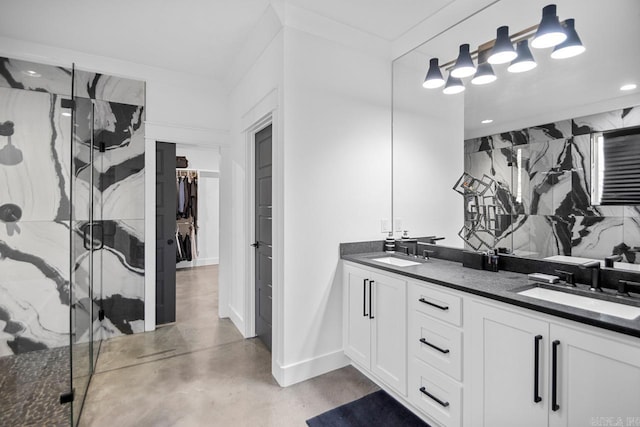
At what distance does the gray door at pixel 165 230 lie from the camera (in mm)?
3529

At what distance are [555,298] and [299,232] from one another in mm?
1650

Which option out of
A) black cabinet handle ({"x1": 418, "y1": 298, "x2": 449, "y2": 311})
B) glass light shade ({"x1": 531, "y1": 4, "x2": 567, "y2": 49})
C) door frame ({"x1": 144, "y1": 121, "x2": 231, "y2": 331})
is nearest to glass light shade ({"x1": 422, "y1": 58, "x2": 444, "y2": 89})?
glass light shade ({"x1": 531, "y1": 4, "x2": 567, "y2": 49})

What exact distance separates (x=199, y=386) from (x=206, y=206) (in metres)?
5.10

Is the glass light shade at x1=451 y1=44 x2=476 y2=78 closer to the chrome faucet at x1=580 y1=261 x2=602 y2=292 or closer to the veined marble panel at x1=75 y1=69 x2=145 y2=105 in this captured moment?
the chrome faucet at x1=580 y1=261 x2=602 y2=292

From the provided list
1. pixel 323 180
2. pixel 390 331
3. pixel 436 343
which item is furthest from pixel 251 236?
pixel 436 343

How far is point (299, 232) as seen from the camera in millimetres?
2418

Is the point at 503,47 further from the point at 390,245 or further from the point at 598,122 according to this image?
the point at 390,245

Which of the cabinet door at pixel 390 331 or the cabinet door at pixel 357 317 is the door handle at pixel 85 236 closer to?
the cabinet door at pixel 357 317

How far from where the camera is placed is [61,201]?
117 inches

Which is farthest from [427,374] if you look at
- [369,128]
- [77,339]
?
[77,339]

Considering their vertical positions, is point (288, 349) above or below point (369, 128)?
below

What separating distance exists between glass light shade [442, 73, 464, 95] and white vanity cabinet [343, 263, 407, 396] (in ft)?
A: 5.08

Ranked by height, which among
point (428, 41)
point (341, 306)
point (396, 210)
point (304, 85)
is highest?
point (428, 41)

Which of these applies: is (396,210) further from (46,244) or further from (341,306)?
(46,244)
